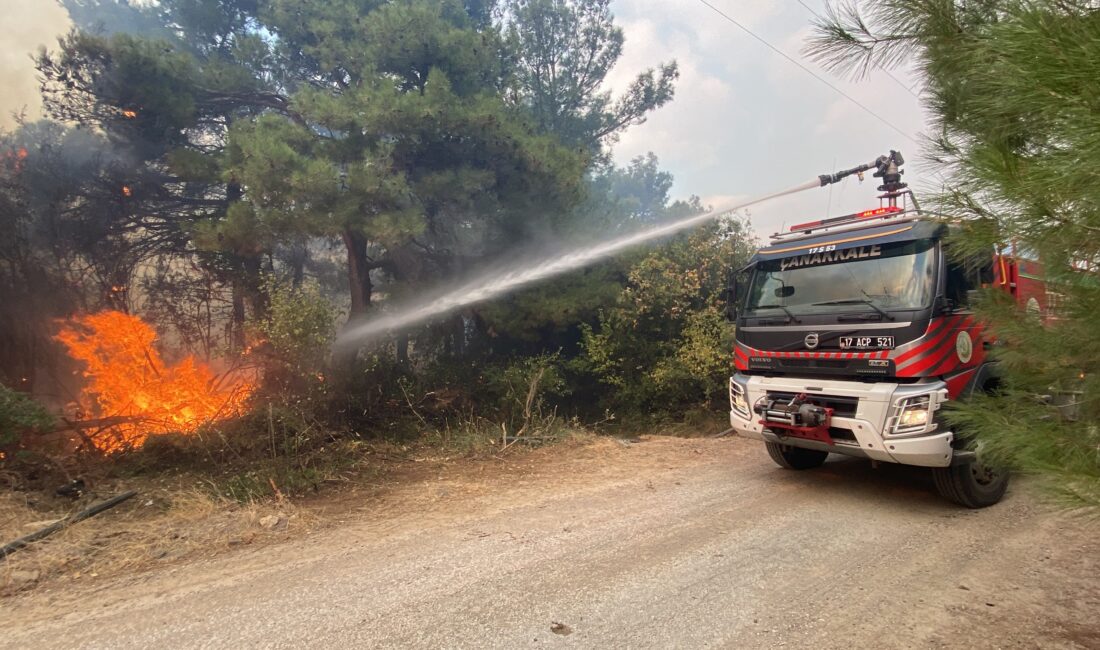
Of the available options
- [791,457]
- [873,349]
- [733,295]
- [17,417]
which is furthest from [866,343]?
[17,417]

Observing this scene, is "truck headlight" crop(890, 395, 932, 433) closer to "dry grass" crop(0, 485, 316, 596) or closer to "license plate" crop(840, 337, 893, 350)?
"license plate" crop(840, 337, 893, 350)

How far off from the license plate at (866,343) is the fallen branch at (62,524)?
Result: 740cm

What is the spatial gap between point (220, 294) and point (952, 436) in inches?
582

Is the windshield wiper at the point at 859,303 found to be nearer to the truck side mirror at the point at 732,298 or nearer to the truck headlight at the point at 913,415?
the truck headlight at the point at 913,415

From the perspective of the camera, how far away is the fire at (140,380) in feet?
31.1

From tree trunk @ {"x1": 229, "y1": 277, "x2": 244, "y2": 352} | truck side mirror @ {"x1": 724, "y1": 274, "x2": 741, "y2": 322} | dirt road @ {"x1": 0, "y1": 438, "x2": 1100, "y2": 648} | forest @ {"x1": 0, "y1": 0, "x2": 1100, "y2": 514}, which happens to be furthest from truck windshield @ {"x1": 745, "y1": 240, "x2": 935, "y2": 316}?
tree trunk @ {"x1": 229, "y1": 277, "x2": 244, "y2": 352}

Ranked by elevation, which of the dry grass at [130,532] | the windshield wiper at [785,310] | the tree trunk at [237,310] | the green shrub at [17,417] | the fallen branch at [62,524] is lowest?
the dry grass at [130,532]

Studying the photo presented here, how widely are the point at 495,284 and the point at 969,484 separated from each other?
1105 centimetres

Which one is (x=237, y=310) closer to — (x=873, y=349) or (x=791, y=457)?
(x=791, y=457)

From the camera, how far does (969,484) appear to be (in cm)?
520

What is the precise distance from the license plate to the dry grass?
535cm

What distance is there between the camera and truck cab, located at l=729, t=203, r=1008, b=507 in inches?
193

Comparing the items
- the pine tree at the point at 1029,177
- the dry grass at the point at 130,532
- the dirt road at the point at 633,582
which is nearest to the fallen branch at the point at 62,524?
the dry grass at the point at 130,532

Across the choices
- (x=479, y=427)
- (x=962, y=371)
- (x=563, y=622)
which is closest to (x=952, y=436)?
(x=962, y=371)
